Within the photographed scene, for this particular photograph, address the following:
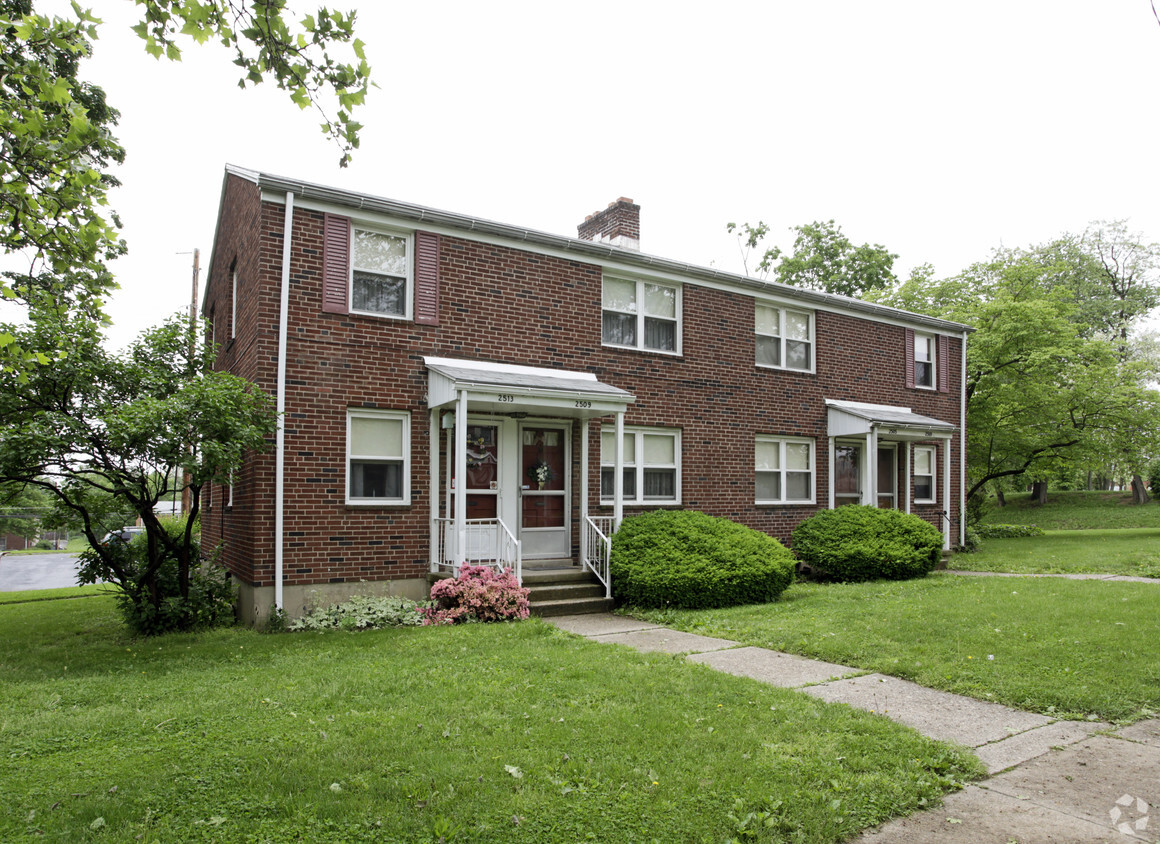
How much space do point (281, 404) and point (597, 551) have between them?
4989 millimetres

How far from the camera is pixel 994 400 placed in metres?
23.5

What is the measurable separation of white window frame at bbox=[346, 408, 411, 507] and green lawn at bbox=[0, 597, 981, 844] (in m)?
3.46

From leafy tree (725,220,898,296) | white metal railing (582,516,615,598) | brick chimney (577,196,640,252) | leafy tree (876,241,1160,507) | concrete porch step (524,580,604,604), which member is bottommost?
concrete porch step (524,580,604,604)

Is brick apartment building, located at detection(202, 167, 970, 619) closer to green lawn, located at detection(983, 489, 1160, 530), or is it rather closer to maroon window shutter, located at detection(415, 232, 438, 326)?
maroon window shutter, located at detection(415, 232, 438, 326)

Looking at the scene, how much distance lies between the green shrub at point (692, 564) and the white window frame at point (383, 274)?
4.60m

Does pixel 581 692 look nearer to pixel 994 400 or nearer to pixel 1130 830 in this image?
pixel 1130 830

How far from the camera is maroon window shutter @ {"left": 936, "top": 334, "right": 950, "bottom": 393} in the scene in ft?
61.4

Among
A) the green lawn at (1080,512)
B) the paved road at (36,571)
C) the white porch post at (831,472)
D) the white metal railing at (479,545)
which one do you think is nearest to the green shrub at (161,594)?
the white metal railing at (479,545)

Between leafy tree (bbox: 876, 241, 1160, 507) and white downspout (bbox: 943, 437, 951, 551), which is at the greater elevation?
leafy tree (bbox: 876, 241, 1160, 507)

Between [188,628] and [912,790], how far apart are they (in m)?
8.64

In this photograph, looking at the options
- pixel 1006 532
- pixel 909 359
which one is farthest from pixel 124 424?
pixel 1006 532

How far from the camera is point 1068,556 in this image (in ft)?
57.0

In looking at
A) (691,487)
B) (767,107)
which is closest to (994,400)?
(691,487)

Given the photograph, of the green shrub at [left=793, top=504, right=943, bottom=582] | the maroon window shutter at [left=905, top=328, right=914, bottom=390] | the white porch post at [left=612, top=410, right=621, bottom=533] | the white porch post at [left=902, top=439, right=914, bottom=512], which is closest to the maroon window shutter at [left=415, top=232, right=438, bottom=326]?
the white porch post at [left=612, top=410, right=621, bottom=533]
